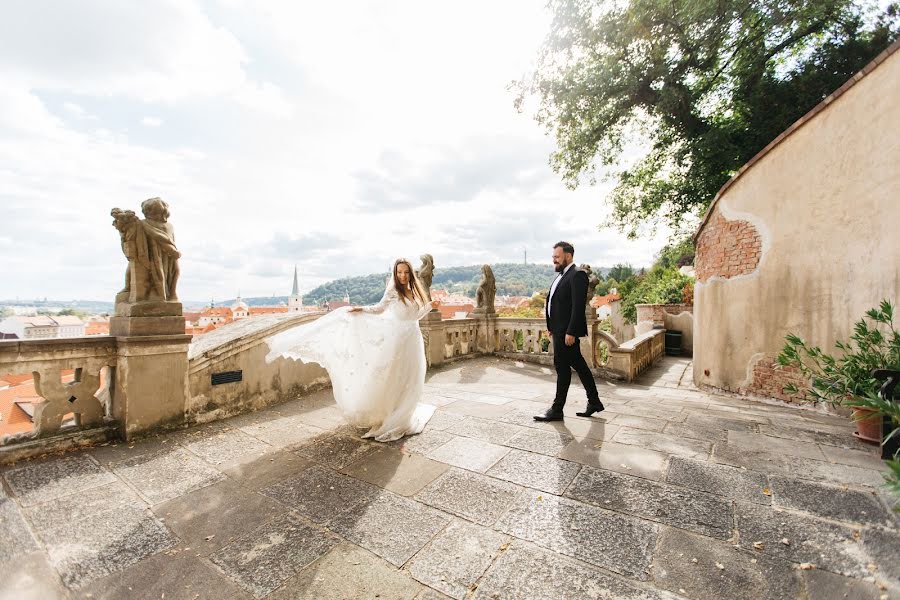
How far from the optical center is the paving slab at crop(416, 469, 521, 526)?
8.25ft

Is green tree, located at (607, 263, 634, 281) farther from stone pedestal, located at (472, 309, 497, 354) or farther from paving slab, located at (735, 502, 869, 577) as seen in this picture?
paving slab, located at (735, 502, 869, 577)

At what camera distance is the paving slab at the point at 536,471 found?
2.87 m

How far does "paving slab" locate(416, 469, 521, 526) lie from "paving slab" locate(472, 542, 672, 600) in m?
0.38

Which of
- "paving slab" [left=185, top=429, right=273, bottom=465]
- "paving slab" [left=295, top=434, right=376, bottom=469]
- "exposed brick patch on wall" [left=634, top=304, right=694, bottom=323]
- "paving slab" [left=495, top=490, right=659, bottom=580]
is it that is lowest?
"paving slab" [left=185, top=429, right=273, bottom=465]

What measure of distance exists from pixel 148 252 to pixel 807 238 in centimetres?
844

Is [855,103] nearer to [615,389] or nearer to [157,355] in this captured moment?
[615,389]

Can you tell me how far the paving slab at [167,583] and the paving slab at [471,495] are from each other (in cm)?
124

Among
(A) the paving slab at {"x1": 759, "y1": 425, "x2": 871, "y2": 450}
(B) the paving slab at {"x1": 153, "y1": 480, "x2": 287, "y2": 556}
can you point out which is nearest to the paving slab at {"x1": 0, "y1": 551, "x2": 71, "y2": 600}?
(B) the paving slab at {"x1": 153, "y1": 480, "x2": 287, "y2": 556}

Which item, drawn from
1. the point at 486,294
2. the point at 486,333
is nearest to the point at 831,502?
the point at 486,333

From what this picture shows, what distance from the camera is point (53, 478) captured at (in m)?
3.09

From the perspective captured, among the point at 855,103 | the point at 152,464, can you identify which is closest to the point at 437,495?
the point at 152,464

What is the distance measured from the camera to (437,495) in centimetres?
276

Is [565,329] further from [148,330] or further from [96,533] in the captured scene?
[148,330]

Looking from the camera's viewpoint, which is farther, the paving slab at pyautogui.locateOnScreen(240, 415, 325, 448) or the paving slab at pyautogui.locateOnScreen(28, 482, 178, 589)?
the paving slab at pyautogui.locateOnScreen(240, 415, 325, 448)
